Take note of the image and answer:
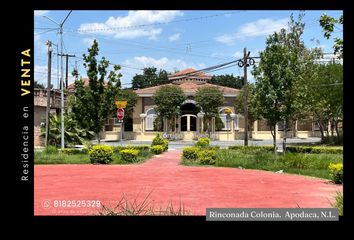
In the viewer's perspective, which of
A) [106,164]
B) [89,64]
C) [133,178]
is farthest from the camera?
[89,64]

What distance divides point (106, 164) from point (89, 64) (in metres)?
6.85

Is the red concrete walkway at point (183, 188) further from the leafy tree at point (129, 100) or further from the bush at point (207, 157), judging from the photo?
the leafy tree at point (129, 100)

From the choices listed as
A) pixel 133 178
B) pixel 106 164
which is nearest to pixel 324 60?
pixel 106 164

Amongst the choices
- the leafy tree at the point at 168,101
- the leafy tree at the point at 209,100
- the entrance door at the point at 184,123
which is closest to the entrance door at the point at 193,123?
the entrance door at the point at 184,123

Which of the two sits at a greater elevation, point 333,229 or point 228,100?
point 228,100

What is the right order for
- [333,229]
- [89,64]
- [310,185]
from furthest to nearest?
[89,64]
[310,185]
[333,229]

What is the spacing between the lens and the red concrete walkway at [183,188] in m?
9.24

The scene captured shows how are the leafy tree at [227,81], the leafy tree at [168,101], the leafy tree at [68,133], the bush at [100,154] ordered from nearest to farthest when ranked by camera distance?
the bush at [100,154] → the leafy tree at [68,133] → the leafy tree at [168,101] → the leafy tree at [227,81]

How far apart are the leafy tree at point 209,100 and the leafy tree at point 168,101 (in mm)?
1801

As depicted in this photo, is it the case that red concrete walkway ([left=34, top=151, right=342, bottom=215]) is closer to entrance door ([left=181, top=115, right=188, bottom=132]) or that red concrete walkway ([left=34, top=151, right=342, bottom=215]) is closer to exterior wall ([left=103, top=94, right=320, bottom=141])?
exterior wall ([left=103, top=94, right=320, bottom=141])

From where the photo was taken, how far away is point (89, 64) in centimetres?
2327

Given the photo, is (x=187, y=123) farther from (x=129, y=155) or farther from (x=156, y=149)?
(x=129, y=155)
